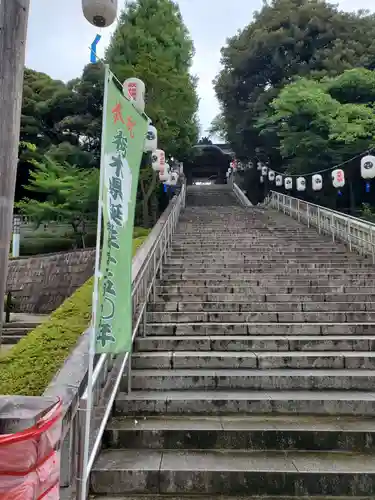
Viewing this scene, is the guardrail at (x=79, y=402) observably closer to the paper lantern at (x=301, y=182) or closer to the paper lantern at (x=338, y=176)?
the paper lantern at (x=338, y=176)

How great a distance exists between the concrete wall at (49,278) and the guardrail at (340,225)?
8.19 metres

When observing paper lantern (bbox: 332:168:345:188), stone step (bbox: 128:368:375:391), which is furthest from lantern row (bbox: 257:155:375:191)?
stone step (bbox: 128:368:375:391)

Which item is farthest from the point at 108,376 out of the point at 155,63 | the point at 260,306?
the point at 155,63

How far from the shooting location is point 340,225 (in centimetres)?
1113

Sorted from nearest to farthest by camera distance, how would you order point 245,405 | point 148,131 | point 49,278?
point 245,405 → point 148,131 → point 49,278

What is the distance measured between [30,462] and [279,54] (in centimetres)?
2722

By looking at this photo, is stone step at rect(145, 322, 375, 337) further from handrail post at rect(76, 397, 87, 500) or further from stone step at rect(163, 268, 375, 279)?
handrail post at rect(76, 397, 87, 500)

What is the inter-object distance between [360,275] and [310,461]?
18.4 feet

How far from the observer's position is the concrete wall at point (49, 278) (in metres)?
14.2

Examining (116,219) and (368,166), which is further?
(368,166)

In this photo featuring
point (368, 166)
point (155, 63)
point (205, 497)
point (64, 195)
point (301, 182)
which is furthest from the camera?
point (301, 182)

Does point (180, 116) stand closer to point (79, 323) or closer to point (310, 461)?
point (79, 323)

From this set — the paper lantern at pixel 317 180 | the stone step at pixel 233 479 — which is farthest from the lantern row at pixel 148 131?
the paper lantern at pixel 317 180

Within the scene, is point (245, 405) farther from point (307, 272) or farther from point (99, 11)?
point (307, 272)
